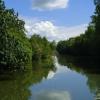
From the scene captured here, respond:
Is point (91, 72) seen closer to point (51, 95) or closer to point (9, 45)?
point (9, 45)

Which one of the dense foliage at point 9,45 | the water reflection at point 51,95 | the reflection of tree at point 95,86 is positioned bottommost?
the water reflection at point 51,95

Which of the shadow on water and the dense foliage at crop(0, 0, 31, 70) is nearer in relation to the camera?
the shadow on water

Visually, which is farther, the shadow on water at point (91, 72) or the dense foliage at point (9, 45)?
the dense foliage at point (9, 45)

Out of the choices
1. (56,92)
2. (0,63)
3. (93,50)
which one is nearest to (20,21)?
(0,63)

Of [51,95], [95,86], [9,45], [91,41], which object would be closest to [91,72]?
[9,45]

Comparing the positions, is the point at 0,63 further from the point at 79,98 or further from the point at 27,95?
the point at 79,98

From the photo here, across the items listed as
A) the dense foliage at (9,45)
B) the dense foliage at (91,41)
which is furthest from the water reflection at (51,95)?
the dense foliage at (91,41)

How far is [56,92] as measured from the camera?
111 feet

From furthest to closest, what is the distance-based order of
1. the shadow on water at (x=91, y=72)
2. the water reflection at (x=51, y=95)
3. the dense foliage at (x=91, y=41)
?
the dense foliage at (x=91, y=41) < the shadow on water at (x=91, y=72) < the water reflection at (x=51, y=95)

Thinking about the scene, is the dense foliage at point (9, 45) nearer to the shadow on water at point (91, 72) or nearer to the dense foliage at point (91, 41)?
the shadow on water at point (91, 72)

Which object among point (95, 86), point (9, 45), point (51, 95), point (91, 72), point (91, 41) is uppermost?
point (91, 41)

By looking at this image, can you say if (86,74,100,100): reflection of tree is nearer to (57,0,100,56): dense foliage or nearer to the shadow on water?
the shadow on water

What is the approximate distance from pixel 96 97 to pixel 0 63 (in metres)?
18.1

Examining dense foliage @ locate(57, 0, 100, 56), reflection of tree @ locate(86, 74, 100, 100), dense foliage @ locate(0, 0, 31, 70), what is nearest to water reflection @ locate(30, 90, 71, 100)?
reflection of tree @ locate(86, 74, 100, 100)
